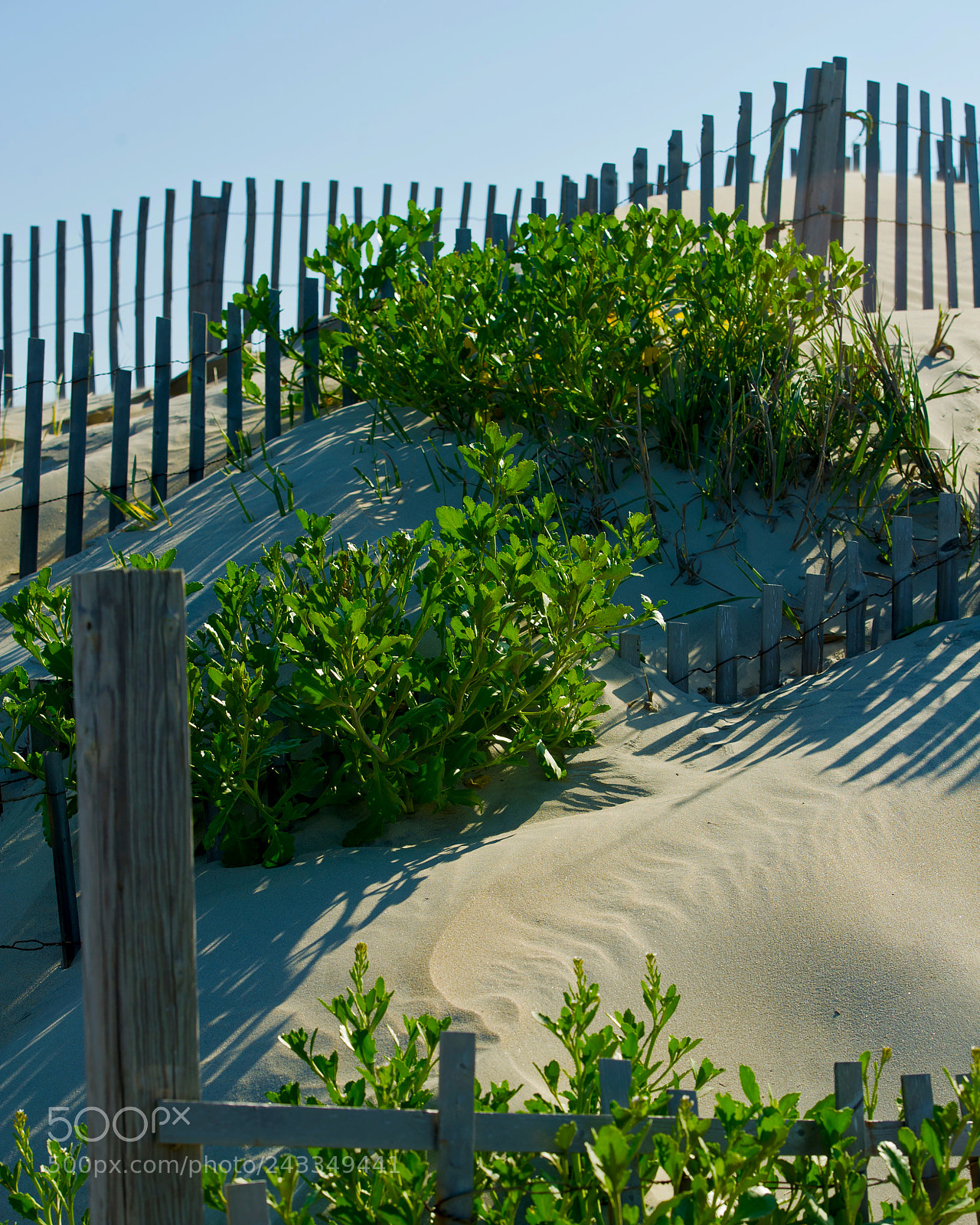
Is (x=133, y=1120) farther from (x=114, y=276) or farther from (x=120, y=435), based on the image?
(x=114, y=276)

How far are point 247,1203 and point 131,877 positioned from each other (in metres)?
0.44

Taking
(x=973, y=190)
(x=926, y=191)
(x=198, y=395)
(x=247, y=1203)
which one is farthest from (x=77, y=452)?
(x=973, y=190)

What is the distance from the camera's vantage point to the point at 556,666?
118 inches

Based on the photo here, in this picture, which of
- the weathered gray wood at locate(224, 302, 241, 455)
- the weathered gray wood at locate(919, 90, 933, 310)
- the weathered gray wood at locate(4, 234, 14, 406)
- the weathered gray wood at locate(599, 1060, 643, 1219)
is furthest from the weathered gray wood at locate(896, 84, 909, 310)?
the weathered gray wood at locate(4, 234, 14, 406)

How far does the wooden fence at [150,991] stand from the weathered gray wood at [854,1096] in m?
0.21

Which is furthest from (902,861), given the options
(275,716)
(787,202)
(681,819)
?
(787,202)

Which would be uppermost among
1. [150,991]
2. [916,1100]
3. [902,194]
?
[902,194]

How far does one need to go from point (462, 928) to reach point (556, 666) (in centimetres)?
88

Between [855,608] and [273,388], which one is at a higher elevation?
[273,388]

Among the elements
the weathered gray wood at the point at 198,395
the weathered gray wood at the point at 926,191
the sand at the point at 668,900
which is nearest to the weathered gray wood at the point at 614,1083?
the sand at the point at 668,900

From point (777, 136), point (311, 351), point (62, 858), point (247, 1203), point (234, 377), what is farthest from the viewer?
point (777, 136)

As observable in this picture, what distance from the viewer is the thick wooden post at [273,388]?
232 inches

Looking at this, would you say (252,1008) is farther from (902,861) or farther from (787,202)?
(787,202)

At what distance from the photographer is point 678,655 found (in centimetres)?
392
